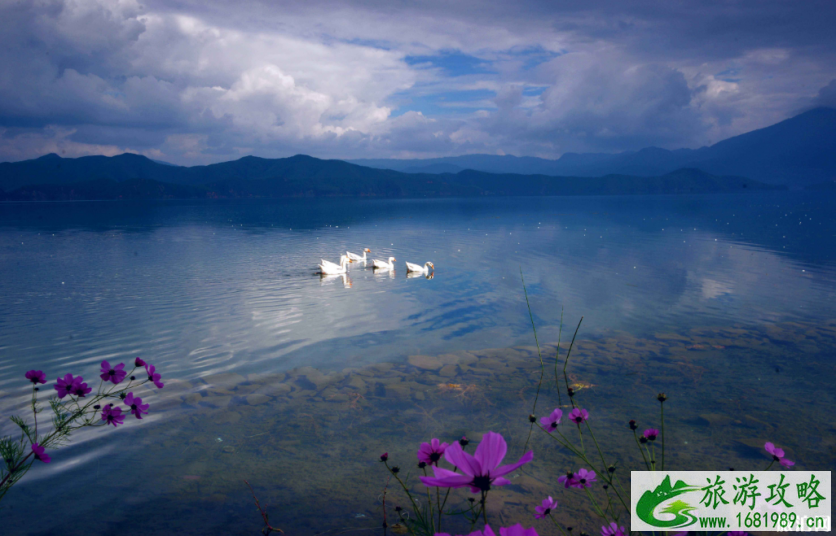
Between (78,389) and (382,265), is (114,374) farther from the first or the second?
(382,265)

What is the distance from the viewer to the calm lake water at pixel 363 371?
691 cm

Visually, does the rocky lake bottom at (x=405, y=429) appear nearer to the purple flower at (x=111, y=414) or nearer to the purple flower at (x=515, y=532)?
the purple flower at (x=111, y=414)

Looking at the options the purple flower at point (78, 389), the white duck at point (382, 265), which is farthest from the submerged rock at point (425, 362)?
the white duck at point (382, 265)

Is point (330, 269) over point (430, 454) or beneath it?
beneath

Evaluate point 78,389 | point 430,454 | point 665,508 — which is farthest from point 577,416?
point 78,389

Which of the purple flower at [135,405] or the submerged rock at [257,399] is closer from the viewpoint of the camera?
the purple flower at [135,405]

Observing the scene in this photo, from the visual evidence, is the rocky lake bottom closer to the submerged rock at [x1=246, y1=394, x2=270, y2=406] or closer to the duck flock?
the submerged rock at [x1=246, y1=394, x2=270, y2=406]

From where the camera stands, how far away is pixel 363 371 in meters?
11.8

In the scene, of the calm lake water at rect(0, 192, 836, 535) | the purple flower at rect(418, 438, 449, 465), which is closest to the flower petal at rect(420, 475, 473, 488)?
the purple flower at rect(418, 438, 449, 465)

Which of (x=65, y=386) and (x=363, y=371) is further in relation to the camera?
(x=363, y=371)

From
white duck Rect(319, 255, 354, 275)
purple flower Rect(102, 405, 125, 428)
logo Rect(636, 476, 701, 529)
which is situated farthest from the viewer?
white duck Rect(319, 255, 354, 275)

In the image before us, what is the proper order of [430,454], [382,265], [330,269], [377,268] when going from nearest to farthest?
[430,454]
[330,269]
[377,268]
[382,265]

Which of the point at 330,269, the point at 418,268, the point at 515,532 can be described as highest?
the point at 515,532

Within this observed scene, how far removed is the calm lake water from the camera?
6914mm
